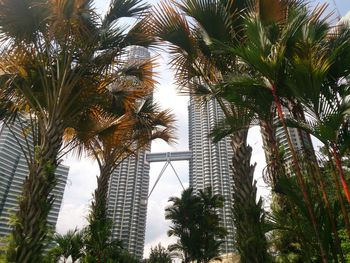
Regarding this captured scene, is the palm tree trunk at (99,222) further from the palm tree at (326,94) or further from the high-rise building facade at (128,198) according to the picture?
the high-rise building facade at (128,198)

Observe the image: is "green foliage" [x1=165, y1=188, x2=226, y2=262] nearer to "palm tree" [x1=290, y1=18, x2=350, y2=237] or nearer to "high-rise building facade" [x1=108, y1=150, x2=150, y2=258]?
"high-rise building facade" [x1=108, y1=150, x2=150, y2=258]

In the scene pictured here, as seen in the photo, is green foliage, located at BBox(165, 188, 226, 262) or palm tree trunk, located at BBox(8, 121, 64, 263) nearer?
palm tree trunk, located at BBox(8, 121, 64, 263)

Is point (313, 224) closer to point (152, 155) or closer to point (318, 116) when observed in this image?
point (318, 116)

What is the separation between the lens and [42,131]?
439 centimetres

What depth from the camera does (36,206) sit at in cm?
372

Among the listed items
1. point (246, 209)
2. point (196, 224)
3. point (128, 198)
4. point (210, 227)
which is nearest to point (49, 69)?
point (246, 209)

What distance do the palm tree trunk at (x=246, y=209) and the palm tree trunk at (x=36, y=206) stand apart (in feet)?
9.02

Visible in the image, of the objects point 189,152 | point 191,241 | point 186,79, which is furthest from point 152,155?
point 186,79

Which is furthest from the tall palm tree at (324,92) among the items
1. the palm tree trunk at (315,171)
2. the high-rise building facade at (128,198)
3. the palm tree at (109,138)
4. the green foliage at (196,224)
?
the high-rise building facade at (128,198)

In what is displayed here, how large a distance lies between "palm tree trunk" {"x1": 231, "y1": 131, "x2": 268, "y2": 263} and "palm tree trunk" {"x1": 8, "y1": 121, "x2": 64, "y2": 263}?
2749mm

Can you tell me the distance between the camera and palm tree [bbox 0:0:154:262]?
12.3 feet

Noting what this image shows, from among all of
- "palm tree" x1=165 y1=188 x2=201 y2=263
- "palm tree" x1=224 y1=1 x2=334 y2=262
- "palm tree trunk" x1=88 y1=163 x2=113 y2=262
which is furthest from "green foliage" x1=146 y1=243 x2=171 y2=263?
"palm tree" x1=224 y1=1 x2=334 y2=262

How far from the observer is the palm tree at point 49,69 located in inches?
147

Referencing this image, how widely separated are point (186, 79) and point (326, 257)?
406 cm
